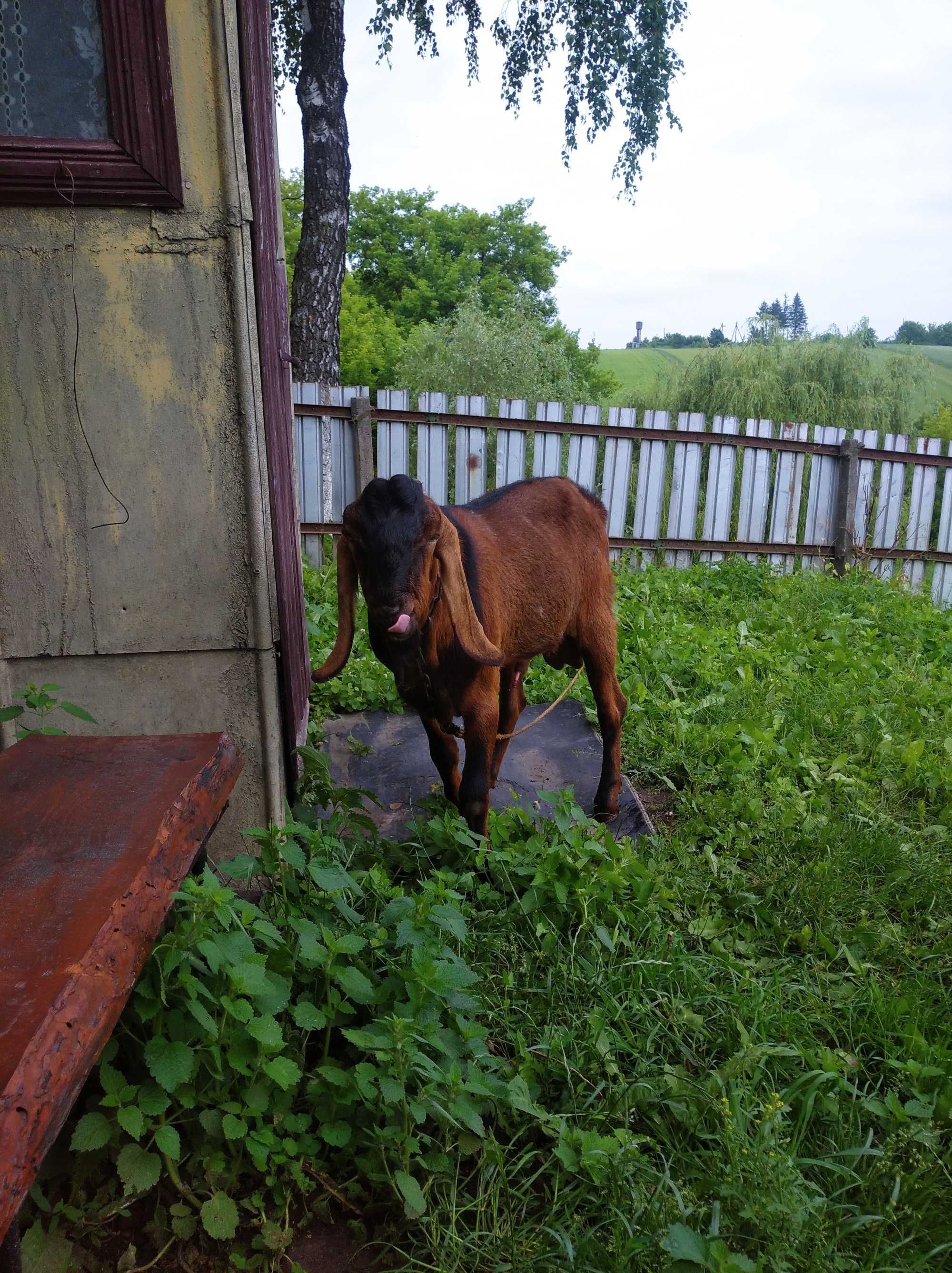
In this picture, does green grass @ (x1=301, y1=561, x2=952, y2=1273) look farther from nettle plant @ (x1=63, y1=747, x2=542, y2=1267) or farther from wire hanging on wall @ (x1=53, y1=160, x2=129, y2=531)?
wire hanging on wall @ (x1=53, y1=160, x2=129, y2=531)

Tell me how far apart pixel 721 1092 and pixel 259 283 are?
9.32 feet

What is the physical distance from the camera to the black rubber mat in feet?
12.7

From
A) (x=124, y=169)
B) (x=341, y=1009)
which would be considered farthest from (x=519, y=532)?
(x=341, y=1009)

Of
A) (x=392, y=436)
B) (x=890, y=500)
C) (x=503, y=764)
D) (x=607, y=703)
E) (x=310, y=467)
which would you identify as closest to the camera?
(x=607, y=703)

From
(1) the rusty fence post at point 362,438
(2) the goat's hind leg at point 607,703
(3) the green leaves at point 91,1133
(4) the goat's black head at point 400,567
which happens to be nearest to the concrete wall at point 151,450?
(4) the goat's black head at point 400,567

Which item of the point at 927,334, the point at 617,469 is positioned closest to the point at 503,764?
the point at 617,469

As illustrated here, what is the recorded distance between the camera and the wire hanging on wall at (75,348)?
95.0 inches

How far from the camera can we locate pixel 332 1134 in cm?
197

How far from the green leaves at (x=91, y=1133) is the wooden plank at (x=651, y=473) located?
8.15 meters

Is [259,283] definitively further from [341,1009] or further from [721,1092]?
[721,1092]

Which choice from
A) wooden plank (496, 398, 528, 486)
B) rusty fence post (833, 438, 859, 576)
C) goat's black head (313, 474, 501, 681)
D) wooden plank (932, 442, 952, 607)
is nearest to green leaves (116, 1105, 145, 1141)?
goat's black head (313, 474, 501, 681)

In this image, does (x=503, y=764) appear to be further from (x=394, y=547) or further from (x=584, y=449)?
(x=584, y=449)

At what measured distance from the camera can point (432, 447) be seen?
858 cm

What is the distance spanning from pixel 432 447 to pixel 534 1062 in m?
7.05
